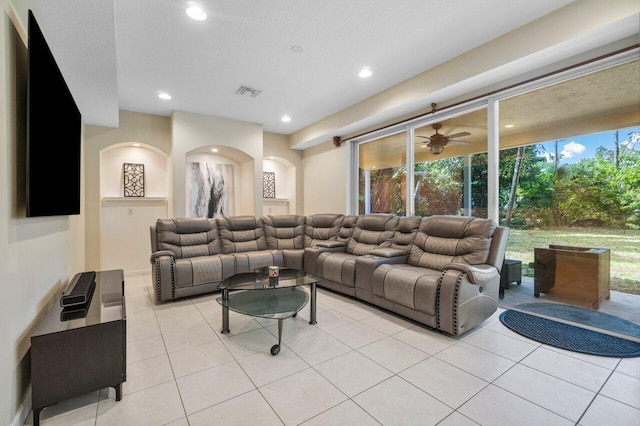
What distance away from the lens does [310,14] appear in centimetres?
247

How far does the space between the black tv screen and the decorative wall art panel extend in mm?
3000

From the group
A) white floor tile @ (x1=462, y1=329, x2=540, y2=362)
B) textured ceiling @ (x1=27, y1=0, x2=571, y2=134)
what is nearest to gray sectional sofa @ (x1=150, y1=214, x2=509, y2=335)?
white floor tile @ (x1=462, y1=329, x2=540, y2=362)

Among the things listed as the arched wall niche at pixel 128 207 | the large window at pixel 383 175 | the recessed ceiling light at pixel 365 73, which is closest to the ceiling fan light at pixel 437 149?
the large window at pixel 383 175

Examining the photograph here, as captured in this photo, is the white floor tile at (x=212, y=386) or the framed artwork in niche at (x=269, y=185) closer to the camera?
the white floor tile at (x=212, y=386)

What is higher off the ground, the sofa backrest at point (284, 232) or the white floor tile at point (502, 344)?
the sofa backrest at point (284, 232)

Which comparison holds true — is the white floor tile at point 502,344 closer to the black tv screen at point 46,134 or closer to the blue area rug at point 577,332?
the blue area rug at point 577,332

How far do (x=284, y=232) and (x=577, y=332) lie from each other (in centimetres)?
388

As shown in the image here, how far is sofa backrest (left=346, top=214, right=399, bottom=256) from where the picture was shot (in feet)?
13.1

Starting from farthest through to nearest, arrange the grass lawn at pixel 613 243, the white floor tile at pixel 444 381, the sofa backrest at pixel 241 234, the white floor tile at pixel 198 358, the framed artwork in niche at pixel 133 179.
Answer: the framed artwork in niche at pixel 133 179, the sofa backrest at pixel 241 234, the grass lawn at pixel 613 243, the white floor tile at pixel 198 358, the white floor tile at pixel 444 381

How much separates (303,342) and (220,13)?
2943 mm

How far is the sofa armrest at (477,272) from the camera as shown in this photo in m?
2.50

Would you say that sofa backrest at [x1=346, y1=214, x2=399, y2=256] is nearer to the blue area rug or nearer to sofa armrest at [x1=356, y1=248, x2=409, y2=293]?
sofa armrest at [x1=356, y1=248, x2=409, y2=293]

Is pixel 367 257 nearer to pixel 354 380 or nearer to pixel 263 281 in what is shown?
pixel 263 281

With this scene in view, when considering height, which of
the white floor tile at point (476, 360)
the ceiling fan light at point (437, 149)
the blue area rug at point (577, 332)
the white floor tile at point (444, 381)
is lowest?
the white floor tile at point (444, 381)
